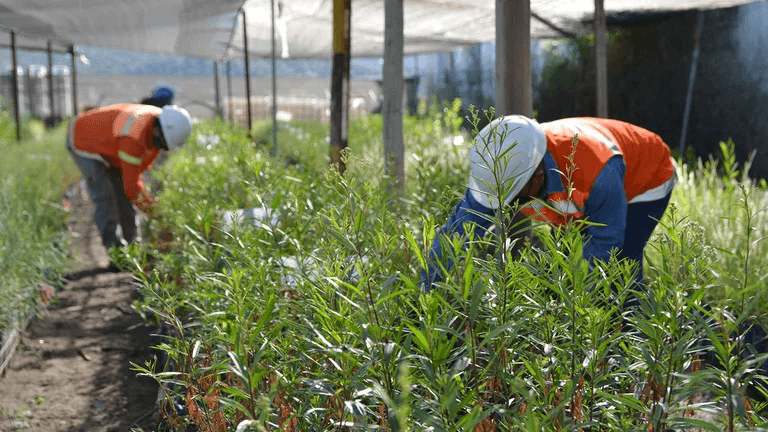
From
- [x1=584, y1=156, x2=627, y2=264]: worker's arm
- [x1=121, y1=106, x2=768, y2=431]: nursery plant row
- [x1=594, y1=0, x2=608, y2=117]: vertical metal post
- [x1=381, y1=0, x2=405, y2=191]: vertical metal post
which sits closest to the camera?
[x1=121, y1=106, x2=768, y2=431]: nursery plant row

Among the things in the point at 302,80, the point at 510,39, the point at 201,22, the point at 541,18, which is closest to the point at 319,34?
the point at 201,22

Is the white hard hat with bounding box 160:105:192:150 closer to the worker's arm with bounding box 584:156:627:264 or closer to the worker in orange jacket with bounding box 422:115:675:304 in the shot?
the worker in orange jacket with bounding box 422:115:675:304

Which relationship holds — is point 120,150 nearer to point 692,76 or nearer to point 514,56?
point 514,56

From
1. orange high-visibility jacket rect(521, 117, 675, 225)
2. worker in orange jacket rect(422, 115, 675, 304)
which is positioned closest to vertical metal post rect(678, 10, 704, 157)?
orange high-visibility jacket rect(521, 117, 675, 225)

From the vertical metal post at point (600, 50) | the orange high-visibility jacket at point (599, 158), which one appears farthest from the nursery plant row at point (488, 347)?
the vertical metal post at point (600, 50)

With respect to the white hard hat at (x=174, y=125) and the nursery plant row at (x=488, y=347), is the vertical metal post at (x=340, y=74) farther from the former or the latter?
the nursery plant row at (x=488, y=347)

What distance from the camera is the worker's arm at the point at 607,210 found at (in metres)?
2.80

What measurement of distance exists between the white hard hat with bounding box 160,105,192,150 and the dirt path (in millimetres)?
1298

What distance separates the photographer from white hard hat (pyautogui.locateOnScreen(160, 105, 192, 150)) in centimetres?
597

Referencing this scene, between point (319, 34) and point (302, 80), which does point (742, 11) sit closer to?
point (319, 34)

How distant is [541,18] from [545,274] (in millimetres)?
7823

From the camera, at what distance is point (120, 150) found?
6.05 metres

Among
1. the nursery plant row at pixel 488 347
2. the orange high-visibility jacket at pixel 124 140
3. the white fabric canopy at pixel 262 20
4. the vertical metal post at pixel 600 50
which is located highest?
the white fabric canopy at pixel 262 20

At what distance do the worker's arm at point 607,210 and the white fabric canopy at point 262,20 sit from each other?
5.37m
